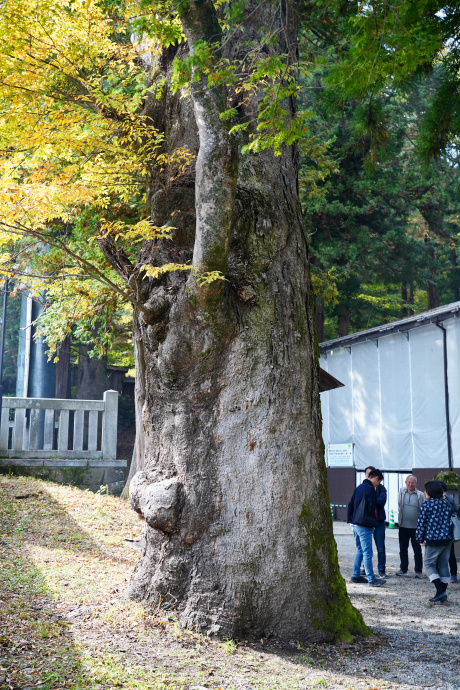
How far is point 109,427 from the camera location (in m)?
14.2

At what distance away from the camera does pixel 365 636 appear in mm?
5867

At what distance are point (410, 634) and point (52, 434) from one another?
9675 millimetres

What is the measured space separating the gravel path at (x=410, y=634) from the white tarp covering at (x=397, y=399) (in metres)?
7.05

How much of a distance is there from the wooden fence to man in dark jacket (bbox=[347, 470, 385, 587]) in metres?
6.54

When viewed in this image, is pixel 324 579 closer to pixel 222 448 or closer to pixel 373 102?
pixel 222 448

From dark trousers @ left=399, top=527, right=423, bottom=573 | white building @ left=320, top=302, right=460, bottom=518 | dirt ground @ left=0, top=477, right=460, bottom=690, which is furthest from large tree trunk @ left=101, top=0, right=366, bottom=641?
white building @ left=320, top=302, right=460, bottom=518

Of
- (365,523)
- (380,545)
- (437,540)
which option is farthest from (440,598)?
(380,545)

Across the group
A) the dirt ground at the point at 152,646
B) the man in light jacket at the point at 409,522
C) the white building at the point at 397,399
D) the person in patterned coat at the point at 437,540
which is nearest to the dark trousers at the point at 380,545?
Answer: the man in light jacket at the point at 409,522

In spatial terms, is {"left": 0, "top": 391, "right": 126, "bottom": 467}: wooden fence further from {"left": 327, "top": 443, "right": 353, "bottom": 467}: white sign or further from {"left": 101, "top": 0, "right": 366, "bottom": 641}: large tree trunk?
{"left": 327, "top": 443, "right": 353, "bottom": 467}: white sign

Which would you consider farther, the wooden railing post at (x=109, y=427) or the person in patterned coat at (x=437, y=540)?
the wooden railing post at (x=109, y=427)

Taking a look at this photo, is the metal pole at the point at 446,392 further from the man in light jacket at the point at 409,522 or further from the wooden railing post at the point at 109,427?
the wooden railing post at the point at 109,427

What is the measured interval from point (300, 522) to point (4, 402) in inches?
380

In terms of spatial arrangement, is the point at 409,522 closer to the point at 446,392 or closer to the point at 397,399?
the point at 446,392

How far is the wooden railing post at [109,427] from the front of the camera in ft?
45.8
